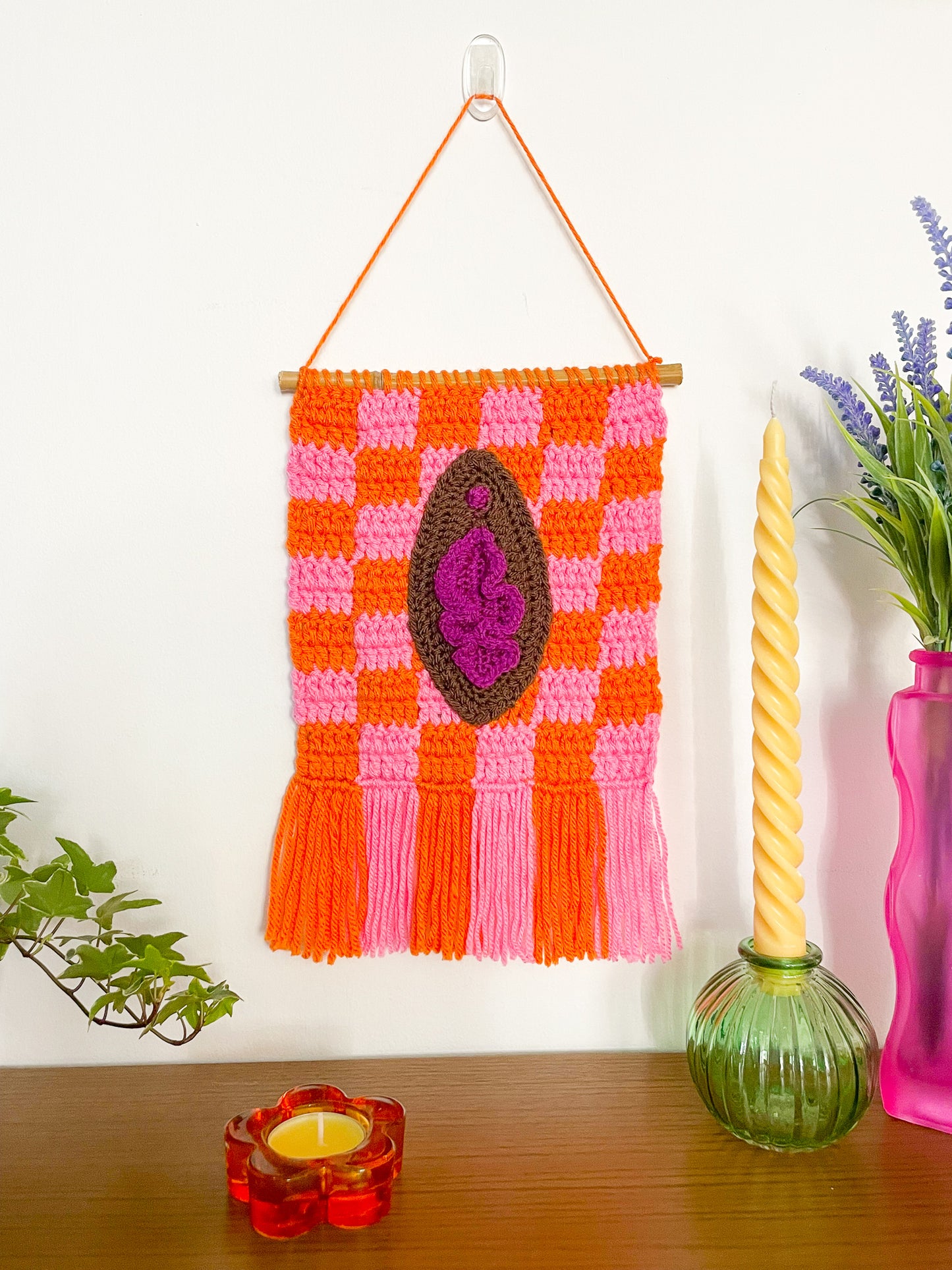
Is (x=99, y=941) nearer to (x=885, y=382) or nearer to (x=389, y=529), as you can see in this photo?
(x=389, y=529)

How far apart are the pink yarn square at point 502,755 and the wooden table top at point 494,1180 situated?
0.26 metres

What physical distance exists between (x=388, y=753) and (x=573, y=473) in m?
0.30

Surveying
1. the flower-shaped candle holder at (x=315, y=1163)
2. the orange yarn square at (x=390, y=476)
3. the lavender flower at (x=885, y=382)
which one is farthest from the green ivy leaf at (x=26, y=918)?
the lavender flower at (x=885, y=382)

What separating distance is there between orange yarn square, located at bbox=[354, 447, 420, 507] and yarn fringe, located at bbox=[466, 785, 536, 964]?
274mm

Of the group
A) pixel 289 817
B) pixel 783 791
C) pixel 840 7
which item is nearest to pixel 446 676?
pixel 289 817

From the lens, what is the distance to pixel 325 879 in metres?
0.83

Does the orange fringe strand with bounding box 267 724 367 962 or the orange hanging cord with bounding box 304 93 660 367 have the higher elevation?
the orange hanging cord with bounding box 304 93 660 367

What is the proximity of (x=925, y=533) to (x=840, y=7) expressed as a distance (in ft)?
1.64

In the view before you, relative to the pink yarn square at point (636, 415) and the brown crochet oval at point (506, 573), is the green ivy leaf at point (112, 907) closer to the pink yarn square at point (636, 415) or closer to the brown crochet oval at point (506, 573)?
the brown crochet oval at point (506, 573)

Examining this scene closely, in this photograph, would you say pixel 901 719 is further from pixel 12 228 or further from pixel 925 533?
pixel 12 228

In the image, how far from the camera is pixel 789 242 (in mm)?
847

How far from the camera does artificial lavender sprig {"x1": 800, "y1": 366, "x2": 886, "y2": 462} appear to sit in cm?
76

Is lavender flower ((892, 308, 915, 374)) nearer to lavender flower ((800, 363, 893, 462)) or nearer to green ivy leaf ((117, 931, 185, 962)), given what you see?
lavender flower ((800, 363, 893, 462))

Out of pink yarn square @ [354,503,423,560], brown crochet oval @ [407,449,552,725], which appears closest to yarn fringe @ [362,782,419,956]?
brown crochet oval @ [407,449,552,725]
